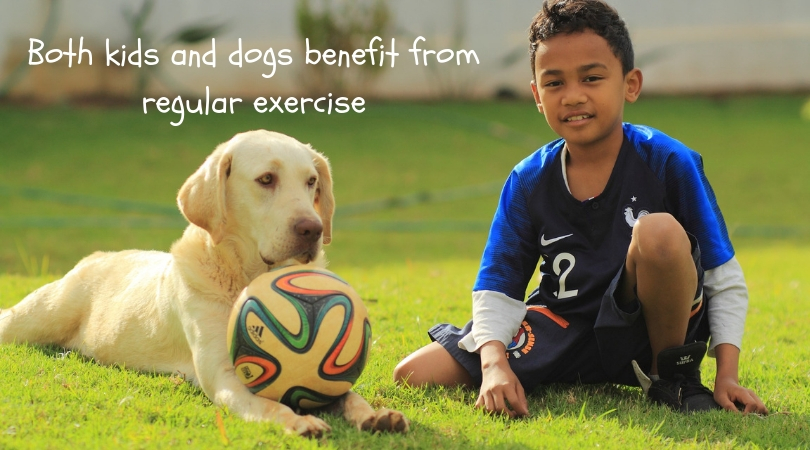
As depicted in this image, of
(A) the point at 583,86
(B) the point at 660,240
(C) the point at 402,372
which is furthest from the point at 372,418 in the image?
(A) the point at 583,86

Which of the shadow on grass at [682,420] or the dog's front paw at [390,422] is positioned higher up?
the dog's front paw at [390,422]

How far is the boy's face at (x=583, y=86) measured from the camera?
14.2 ft

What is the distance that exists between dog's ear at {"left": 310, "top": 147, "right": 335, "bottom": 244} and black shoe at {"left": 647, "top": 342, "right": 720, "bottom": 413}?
1.76 metres

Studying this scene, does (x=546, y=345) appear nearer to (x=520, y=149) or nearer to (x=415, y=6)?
(x=520, y=149)

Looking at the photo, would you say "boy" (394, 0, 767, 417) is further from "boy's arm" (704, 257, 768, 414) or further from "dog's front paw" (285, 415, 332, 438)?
"dog's front paw" (285, 415, 332, 438)

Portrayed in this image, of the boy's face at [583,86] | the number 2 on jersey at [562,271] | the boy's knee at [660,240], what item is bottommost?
the number 2 on jersey at [562,271]

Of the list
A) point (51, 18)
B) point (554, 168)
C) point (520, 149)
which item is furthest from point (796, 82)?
point (554, 168)

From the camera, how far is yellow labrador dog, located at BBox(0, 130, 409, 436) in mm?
3938

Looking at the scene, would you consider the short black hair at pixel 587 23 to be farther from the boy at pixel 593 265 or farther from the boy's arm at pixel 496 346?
the boy's arm at pixel 496 346

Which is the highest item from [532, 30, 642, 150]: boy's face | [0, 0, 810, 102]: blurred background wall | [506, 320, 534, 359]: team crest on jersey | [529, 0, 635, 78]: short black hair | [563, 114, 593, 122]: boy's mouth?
[0, 0, 810, 102]: blurred background wall

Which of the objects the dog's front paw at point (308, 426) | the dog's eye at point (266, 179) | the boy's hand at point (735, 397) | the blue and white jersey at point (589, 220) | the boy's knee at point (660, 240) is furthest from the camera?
the blue and white jersey at point (589, 220)

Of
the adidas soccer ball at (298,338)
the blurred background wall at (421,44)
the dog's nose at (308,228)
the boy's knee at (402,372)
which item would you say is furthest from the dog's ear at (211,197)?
the blurred background wall at (421,44)

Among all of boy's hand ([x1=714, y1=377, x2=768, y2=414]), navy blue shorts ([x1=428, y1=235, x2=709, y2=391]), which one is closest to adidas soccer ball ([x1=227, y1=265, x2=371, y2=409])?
navy blue shorts ([x1=428, y1=235, x2=709, y2=391])

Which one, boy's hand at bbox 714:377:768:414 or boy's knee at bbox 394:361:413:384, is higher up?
boy's knee at bbox 394:361:413:384
